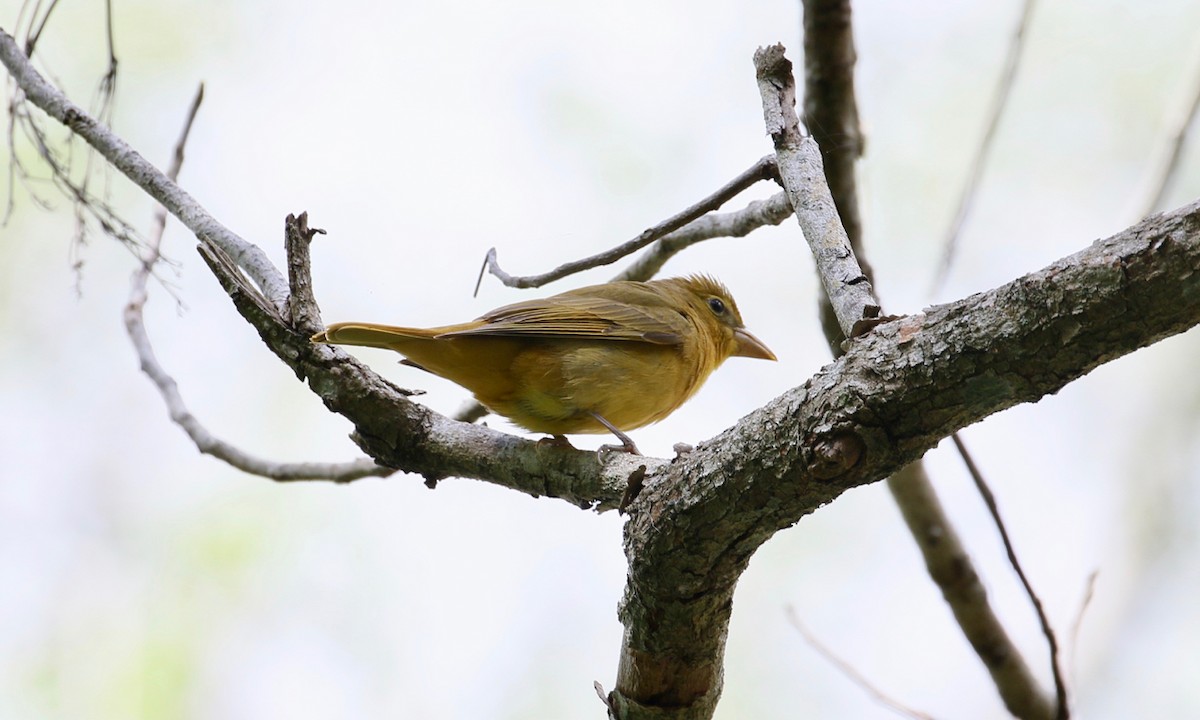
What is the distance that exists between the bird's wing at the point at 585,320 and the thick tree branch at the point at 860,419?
4.98 ft

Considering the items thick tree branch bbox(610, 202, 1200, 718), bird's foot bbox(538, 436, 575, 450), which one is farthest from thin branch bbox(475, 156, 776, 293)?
thick tree branch bbox(610, 202, 1200, 718)

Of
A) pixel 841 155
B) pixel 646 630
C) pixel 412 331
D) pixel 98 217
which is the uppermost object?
pixel 841 155

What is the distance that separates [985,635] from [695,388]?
1550mm

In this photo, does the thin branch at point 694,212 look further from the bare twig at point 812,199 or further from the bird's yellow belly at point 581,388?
the bird's yellow belly at point 581,388

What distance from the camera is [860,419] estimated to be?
6.27ft

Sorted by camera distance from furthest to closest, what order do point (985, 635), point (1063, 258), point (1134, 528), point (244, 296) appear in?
point (1134, 528) → point (985, 635) → point (244, 296) → point (1063, 258)

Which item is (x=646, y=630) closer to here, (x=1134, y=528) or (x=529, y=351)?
(x=529, y=351)

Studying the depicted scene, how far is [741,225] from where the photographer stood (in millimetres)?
3754

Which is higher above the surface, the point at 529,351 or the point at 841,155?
the point at 841,155

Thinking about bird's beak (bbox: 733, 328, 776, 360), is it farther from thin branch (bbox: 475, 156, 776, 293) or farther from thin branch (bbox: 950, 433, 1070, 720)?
thin branch (bbox: 475, 156, 776, 293)

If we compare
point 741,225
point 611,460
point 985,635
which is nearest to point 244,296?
point 611,460

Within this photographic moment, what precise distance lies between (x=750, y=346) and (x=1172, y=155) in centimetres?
205

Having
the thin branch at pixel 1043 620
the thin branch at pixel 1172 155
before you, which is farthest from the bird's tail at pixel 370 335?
the thin branch at pixel 1172 155

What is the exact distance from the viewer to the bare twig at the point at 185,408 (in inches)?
155
